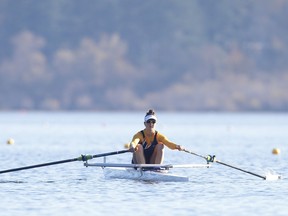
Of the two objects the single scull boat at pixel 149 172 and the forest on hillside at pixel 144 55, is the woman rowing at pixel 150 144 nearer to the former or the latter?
the single scull boat at pixel 149 172

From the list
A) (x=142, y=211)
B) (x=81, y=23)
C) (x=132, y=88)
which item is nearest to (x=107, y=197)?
(x=142, y=211)

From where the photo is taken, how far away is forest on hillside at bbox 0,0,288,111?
398ft

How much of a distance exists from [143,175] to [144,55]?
337 ft

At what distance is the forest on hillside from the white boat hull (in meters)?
92.7

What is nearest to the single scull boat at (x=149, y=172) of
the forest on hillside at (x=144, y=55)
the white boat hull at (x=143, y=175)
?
the white boat hull at (x=143, y=175)

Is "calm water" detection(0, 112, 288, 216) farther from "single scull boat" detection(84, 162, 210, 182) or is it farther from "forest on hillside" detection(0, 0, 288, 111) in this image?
"forest on hillside" detection(0, 0, 288, 111)

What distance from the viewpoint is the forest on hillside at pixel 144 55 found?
121m

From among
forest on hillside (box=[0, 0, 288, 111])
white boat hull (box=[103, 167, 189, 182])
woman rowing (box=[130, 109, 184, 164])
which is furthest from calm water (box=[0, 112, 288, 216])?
forest on hillside (box=[0, 0, 288, 111])

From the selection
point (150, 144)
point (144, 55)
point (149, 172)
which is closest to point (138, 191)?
point (149, 172)

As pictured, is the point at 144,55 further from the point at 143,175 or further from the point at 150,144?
the point at 143,175

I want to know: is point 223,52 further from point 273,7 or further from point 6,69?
point 6,69

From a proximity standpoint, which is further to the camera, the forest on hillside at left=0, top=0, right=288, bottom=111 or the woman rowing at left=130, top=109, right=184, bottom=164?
the forest on hillside at left=0, top=0, right=288, bottom=111

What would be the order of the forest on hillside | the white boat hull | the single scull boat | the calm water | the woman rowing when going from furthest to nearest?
the forest on hillside → the woman rowing → the white boat hull → the single scull boat → the calm water

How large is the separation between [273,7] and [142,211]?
361ft
